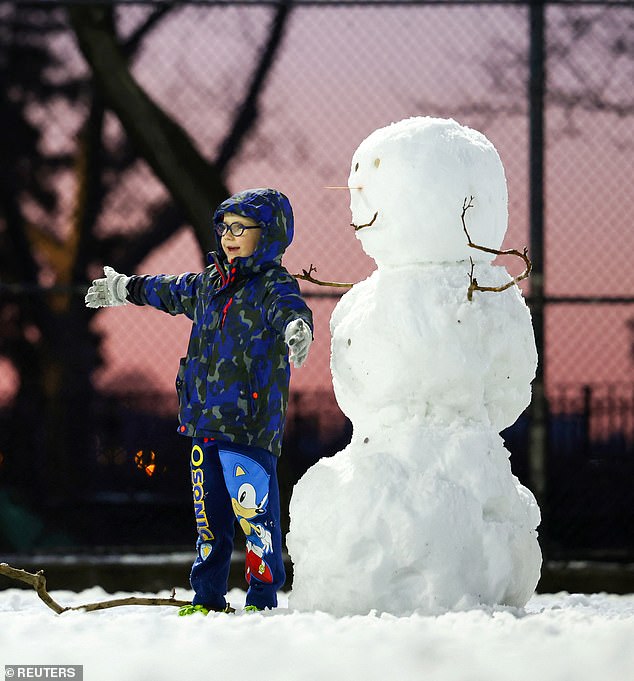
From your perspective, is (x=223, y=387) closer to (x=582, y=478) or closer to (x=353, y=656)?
(x=353, y=656)

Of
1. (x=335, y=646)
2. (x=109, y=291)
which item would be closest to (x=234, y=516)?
(x=109, y=291)

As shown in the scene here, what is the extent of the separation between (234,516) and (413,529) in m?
0.62

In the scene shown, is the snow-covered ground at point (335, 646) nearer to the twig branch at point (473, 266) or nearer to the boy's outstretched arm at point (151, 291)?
the twig branch at point (473, 266)

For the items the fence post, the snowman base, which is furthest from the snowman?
the fence post

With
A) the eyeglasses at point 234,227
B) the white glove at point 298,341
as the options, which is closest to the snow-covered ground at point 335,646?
the white glove at point 298,341

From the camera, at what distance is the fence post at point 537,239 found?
5.42 meters

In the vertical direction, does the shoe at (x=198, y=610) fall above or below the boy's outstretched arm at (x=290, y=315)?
below

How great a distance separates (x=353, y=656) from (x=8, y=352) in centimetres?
497

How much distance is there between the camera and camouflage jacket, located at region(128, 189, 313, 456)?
3541 mm

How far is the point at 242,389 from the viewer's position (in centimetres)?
354

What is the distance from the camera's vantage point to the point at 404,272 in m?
3.62

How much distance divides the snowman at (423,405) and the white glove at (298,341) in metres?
0.23

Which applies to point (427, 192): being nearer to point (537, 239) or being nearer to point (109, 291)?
point (109, 291)

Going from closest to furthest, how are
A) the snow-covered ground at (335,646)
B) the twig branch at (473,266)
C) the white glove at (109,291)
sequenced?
the snow-covered ground at (335,646)
the twig branch at (473,266)
the white glove at (109,291)
